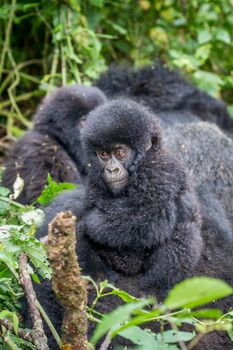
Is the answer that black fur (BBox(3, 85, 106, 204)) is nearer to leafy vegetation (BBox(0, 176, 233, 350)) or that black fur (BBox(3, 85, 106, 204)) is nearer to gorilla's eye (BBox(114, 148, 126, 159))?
leafy vegetation (BBox(0, 176, 233, 350))

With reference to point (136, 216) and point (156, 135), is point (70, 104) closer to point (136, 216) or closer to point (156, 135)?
point (156, 135)

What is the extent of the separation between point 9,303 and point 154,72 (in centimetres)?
303

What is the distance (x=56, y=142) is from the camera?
521cm

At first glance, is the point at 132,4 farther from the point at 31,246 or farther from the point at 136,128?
the point at 31,246

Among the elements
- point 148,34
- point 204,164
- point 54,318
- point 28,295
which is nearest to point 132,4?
point 148,34

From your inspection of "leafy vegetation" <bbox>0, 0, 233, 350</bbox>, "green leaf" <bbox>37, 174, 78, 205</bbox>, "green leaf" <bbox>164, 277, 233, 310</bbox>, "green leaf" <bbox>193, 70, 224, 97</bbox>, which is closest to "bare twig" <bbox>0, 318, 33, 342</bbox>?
"green leaf" <bbox>164, 277, 233, 310</bbox>

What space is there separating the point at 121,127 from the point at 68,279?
1.24 metres

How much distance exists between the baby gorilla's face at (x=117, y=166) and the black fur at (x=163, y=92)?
2149 mm

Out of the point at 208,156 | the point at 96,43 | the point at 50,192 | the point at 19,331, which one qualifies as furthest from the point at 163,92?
the point at 19,331

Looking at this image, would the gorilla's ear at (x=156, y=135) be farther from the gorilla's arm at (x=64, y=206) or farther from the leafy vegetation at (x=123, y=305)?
the leafy vegetation at (x=123, y=305)

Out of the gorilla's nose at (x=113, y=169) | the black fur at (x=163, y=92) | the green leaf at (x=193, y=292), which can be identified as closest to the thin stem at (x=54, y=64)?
the black fur at (x=163, y=92)

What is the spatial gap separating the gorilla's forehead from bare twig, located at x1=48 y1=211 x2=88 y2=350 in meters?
1.18

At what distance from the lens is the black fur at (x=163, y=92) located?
18.2 feet

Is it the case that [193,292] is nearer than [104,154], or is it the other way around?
[193,292]
